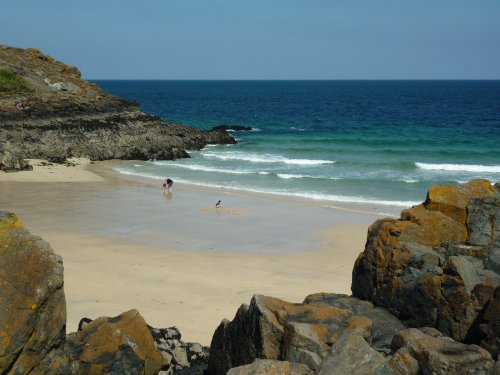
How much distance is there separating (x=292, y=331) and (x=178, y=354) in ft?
10.2

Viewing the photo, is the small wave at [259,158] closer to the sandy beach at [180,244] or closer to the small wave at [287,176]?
the small wave at [287,176]

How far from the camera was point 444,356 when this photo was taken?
718 cm

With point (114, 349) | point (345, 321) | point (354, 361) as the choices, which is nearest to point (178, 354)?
point (114, 349)

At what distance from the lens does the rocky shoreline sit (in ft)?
24.1

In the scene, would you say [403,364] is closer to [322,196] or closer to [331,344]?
[331,344]

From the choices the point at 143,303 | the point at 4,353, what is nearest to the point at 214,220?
the point at 143,303

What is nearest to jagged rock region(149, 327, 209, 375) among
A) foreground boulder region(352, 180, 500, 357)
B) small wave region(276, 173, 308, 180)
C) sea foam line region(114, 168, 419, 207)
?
foreground boulder region(352, 180, 500, 357)

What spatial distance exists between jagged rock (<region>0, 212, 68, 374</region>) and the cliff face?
90.5 ft

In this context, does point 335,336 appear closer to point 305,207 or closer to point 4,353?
point 4,353

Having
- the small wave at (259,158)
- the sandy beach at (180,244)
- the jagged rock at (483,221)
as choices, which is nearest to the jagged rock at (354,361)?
the jagged rock at (483,221)

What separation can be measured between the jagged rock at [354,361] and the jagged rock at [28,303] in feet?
13.3

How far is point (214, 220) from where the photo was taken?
82.6 feet

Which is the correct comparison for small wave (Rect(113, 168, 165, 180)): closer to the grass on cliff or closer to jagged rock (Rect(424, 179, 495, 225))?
the grass on cliff

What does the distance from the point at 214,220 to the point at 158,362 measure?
51.5ft
